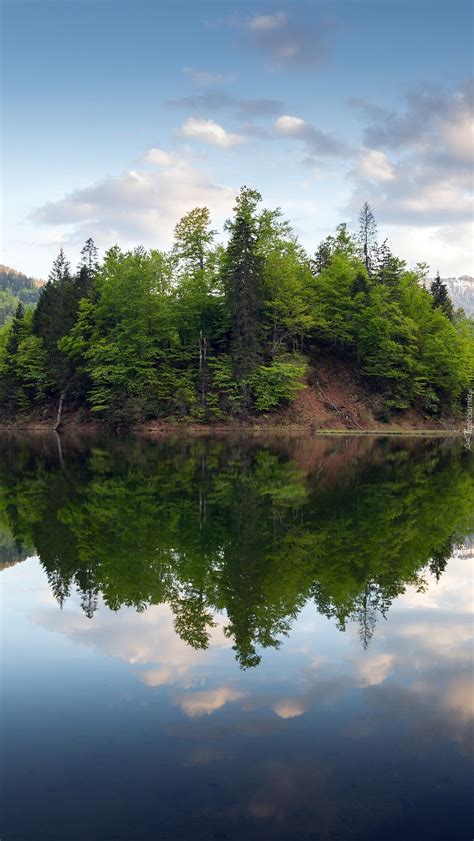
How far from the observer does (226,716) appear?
7.55 metres

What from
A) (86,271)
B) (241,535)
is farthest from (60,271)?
(241,535)

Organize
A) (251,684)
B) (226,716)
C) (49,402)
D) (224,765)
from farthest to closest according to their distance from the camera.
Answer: (49,402) < (251,684) < (226,716) < (224,765)

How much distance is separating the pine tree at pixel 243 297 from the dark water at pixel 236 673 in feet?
143

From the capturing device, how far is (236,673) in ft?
28.7

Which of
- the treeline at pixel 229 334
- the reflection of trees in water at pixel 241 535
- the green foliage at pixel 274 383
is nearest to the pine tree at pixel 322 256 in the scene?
the treeline at pixel 229 334

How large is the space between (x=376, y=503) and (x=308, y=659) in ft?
42.4

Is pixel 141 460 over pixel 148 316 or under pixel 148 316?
under

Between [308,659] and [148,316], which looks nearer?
[308,659]

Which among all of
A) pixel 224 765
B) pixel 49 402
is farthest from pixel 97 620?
pixel 49 402

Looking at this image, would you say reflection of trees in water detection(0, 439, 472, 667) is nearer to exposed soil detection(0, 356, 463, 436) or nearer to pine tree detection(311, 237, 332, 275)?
exposed soil detection(0, 356, 463, 436)

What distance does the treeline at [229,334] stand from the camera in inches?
2539

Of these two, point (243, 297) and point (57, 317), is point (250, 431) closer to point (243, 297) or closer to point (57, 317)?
point (243, 297)

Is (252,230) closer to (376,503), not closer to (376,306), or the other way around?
(376,306)

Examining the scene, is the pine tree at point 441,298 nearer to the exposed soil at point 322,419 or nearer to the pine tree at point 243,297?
the exposed soil at point 322,419
